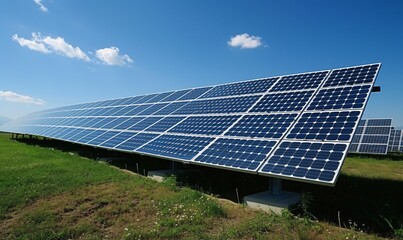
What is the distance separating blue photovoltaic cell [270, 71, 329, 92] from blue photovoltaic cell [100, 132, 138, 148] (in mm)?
8351

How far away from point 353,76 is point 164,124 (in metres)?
9.53

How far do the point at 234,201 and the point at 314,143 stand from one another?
341 centimetres

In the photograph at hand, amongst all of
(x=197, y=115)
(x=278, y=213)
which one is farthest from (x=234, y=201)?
(x=197, y=115)

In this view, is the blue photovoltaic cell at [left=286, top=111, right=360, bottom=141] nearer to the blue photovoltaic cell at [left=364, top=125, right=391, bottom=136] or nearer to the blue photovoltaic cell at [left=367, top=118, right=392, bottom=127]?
the blue photovoltaic cell at [left=364, top=125, right=391, bottom=136]

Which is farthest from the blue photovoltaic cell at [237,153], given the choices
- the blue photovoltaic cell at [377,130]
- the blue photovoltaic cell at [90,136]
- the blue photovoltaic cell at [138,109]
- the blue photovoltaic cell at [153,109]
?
the blue photovoltaic cell at [377,130]

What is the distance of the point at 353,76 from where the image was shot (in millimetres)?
12258

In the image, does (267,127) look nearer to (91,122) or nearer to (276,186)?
(276,186)

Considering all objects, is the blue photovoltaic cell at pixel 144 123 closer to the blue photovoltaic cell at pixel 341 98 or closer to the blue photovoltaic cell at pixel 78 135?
the blue photovoltaic cell at pixel 78 135

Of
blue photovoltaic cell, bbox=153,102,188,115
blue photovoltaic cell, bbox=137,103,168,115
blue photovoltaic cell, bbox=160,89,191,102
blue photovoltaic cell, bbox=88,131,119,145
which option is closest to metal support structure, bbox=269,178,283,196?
blue photovoltaic cell, bbox=153,102,188,115

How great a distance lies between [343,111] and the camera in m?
10.1

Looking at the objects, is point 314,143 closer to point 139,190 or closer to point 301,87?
point 301,87

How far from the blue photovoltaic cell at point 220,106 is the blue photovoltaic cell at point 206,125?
0.79 metres

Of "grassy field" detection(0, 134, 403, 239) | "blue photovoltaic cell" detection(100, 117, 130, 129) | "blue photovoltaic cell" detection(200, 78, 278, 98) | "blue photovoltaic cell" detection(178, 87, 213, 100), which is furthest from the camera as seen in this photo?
"blue photovoltaic cell" detection(100, 117, 130, 129)

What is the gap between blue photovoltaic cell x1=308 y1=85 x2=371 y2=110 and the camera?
10234 millimetres
